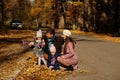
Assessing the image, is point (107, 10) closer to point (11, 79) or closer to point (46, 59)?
point (46, 59)

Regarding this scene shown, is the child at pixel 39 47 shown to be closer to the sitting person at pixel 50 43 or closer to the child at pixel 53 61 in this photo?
the sitting person at pixel 50 43

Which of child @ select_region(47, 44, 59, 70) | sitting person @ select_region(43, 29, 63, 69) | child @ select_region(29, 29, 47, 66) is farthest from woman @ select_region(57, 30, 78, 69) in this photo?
child @ select_region(29, 29, 47, 66)

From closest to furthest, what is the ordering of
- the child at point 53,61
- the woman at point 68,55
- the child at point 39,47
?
1. the woman at point 68,55
2. the child at point 53,61
3. the child at point 39,47

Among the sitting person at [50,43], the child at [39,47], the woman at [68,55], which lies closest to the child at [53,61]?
the sitting person at [50,43]

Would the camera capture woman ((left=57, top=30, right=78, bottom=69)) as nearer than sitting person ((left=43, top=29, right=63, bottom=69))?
Yes

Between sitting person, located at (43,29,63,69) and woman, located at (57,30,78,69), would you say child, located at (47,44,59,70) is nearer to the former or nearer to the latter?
sitting person, located at (43,29,63,69)

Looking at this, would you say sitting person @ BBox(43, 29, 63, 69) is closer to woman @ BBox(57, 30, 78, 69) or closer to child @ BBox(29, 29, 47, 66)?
child @ BBox(29, 29, 47, 66)

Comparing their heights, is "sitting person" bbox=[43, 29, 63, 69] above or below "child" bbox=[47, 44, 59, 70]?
above

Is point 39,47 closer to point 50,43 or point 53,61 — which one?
point 50,43

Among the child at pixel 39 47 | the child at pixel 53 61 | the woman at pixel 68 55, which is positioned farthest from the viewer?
the child at pixel 39 47

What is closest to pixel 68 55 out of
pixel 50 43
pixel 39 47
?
pixel 50 43

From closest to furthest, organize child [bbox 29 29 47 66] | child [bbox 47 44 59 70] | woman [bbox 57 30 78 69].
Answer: woman [bbox 57 30 78 69] → child [bbox 47 44 59 70] → child [bbox 29 29 47 66]

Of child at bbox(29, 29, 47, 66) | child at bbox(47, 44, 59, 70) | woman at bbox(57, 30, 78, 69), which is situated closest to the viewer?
woman at bbox(57, 30, 78, 69)

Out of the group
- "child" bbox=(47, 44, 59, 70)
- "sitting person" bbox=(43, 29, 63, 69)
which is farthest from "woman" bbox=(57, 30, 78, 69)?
"sitting person" bbox=(43, 29, 63, 69)
